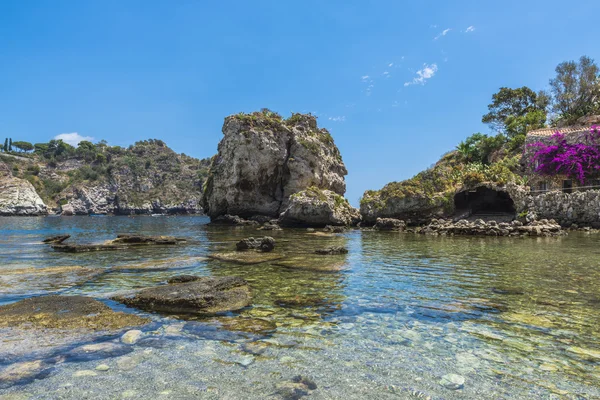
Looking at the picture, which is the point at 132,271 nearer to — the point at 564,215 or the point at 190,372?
the point at 190,372

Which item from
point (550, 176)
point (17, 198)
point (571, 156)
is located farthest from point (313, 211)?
point (17, 198)

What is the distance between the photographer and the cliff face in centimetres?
12506

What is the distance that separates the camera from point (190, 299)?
23.4 ft

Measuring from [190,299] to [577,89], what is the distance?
214 feet

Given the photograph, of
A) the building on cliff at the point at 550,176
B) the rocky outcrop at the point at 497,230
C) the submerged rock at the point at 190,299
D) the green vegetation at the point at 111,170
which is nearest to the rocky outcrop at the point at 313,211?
the rocky outcrop at the point at 497,230

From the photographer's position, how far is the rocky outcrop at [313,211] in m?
40.2

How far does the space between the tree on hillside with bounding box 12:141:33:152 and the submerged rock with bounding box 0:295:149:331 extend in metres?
196

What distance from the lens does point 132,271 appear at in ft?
39.2

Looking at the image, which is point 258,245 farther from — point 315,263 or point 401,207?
point 401,207

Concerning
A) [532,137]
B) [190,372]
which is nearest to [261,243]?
[190,372]

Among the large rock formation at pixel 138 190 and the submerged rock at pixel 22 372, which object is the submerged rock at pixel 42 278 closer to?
the submerged rock at pixel 22 372

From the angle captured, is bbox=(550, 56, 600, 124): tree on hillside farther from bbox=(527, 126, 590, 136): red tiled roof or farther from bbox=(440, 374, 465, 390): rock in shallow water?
bbox=(440, 374, 465, 390): rock in shallow water

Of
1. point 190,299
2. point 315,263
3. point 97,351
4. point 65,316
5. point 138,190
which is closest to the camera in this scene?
point 97,351

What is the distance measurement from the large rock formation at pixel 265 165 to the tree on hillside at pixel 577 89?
117 feet
